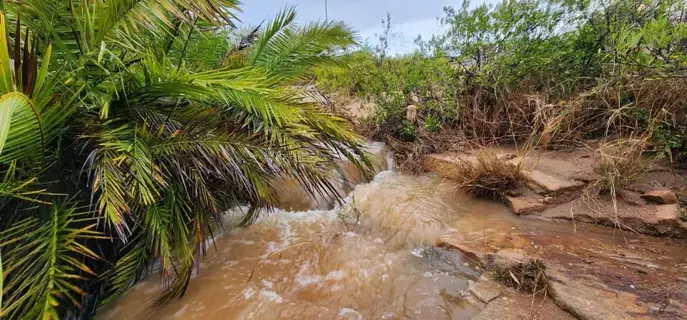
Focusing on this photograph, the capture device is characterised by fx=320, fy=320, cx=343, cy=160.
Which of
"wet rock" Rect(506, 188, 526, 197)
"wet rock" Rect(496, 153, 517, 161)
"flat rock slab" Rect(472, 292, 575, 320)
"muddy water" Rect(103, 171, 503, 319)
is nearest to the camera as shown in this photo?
"flat rock slab" Rect(472, 292, 575, 320)

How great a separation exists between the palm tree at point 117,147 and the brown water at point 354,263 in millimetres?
276

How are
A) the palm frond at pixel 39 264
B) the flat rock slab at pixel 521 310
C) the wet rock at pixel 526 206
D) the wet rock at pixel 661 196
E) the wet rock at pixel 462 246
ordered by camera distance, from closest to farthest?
the palm frond at pixel 39 264
the flat rock slab at pixel 521 310
the wet rock at pixel 462 246
the wet rock at pixel 661 196
the wet rock at pixel 526 206

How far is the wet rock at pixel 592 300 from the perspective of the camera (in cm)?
155

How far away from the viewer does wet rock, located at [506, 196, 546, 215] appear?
9.29 feet

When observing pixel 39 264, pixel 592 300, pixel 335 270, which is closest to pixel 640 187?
pixel 592 300

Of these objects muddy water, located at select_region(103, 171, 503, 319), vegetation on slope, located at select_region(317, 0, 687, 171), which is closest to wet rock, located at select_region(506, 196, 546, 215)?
muddy water, located at select_region(103, 171, 503, 319)

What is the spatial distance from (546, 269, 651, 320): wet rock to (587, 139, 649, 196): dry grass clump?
3.82 ft

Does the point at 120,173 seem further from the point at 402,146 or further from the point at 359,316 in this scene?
the point at 402,146

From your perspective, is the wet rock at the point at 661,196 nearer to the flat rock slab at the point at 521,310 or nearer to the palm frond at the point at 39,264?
the flat rock slab at the point at 521,310

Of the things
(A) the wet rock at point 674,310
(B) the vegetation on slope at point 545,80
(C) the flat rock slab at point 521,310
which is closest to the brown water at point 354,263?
(C) the flat rock slab at point 521,310

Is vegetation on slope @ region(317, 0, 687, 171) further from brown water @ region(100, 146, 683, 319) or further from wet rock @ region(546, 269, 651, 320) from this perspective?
wet rock @ region(546, 269, 651, 320)

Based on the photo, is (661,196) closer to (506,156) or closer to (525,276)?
(506,156)

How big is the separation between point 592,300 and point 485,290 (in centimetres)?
51

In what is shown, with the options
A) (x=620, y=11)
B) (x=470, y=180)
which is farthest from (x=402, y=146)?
(x=620, y=11)
